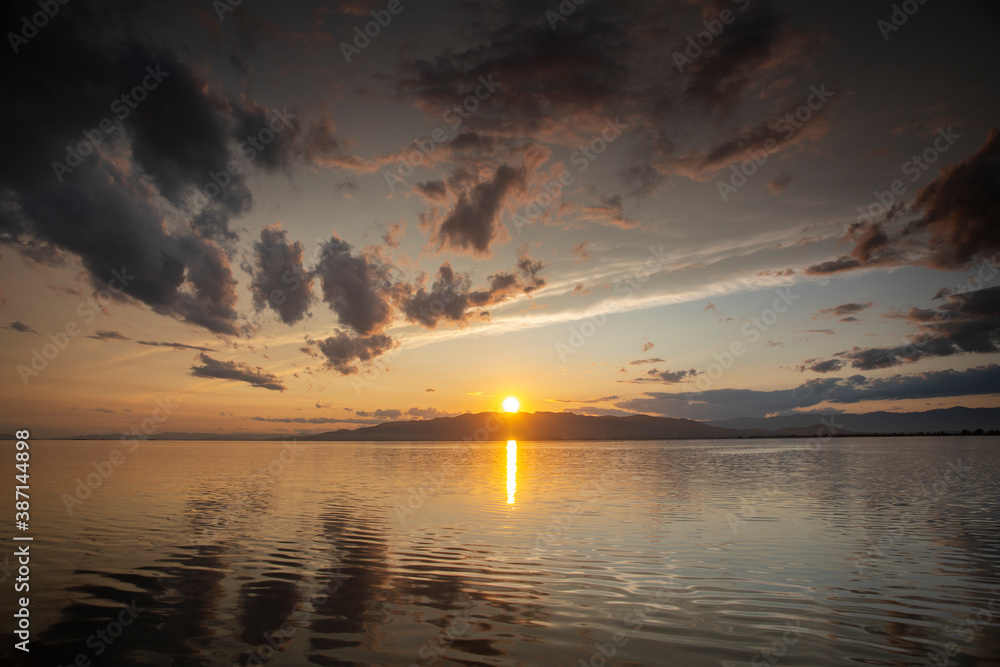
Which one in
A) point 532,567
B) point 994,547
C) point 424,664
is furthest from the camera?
point 994,547

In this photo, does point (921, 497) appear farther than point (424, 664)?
Yes

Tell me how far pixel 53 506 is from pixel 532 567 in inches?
1291

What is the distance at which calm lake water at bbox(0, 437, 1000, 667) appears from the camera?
11.2 meters

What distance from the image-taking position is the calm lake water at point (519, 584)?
11.2 metres

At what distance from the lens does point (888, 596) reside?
48.6 ft

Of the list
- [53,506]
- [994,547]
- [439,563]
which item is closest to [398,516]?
[439,563]

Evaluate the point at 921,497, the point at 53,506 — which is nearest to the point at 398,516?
the point at 53,506

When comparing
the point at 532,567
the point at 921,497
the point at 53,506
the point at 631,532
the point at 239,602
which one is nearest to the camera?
the point at 239,602

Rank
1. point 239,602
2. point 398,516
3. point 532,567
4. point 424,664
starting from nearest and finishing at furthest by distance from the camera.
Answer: point 424,664
point 239,602
point 532,567
point 398,516

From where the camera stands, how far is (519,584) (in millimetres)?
16172

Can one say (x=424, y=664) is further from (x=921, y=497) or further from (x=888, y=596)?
(x=921, y=497)

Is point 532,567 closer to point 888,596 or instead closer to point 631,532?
point 631,532

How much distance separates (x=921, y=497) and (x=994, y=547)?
18.4m

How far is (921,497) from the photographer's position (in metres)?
36.2
